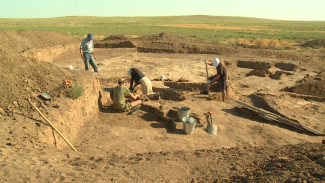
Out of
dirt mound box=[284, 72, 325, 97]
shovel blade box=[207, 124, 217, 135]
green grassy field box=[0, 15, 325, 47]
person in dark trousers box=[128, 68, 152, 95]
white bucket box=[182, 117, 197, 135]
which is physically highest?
green grassy field box=[0, 15, 325, 47]

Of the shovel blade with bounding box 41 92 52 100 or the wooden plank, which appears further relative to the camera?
the wooden plank

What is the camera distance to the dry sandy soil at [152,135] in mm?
3578

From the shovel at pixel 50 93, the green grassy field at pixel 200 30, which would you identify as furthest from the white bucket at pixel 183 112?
the green grassy field at pixel 200 30

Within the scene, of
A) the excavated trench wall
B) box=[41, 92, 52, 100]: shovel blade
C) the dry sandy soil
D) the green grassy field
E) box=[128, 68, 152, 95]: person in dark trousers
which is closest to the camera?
the dry sandy soil

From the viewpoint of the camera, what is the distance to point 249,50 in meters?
17.6

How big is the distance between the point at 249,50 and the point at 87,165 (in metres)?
16.3

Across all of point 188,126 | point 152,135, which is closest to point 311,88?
point 188,126

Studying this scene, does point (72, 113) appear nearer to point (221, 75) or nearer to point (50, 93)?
point (50, 93)

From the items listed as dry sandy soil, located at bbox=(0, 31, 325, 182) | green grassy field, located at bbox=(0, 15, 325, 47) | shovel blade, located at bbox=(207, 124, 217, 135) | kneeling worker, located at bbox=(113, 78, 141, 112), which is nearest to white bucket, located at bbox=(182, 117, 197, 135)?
dry sandy soil, located at bbox=(0, 31, 325, 182)

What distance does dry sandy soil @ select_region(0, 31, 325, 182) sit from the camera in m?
3.58

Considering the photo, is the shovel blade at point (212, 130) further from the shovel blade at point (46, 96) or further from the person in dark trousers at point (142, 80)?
the shovel blade at point (46, 96)

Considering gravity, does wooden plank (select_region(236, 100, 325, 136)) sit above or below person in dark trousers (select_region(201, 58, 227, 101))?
below

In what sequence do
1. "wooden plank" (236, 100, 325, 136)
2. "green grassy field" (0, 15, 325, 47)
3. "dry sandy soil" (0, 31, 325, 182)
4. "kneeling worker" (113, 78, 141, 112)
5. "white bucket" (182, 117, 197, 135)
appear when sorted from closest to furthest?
"dry sandy soil" (0, 31, 325, 182), "white bucket" (182, 117, 197, 135), "wooden plank" (236, 100, 325, 136), "kneeling worker" (113, 78, 141, 112), "green grassy field" (0, 15, 325, 47)

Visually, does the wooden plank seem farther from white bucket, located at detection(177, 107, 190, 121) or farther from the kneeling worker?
the kneeling worker
